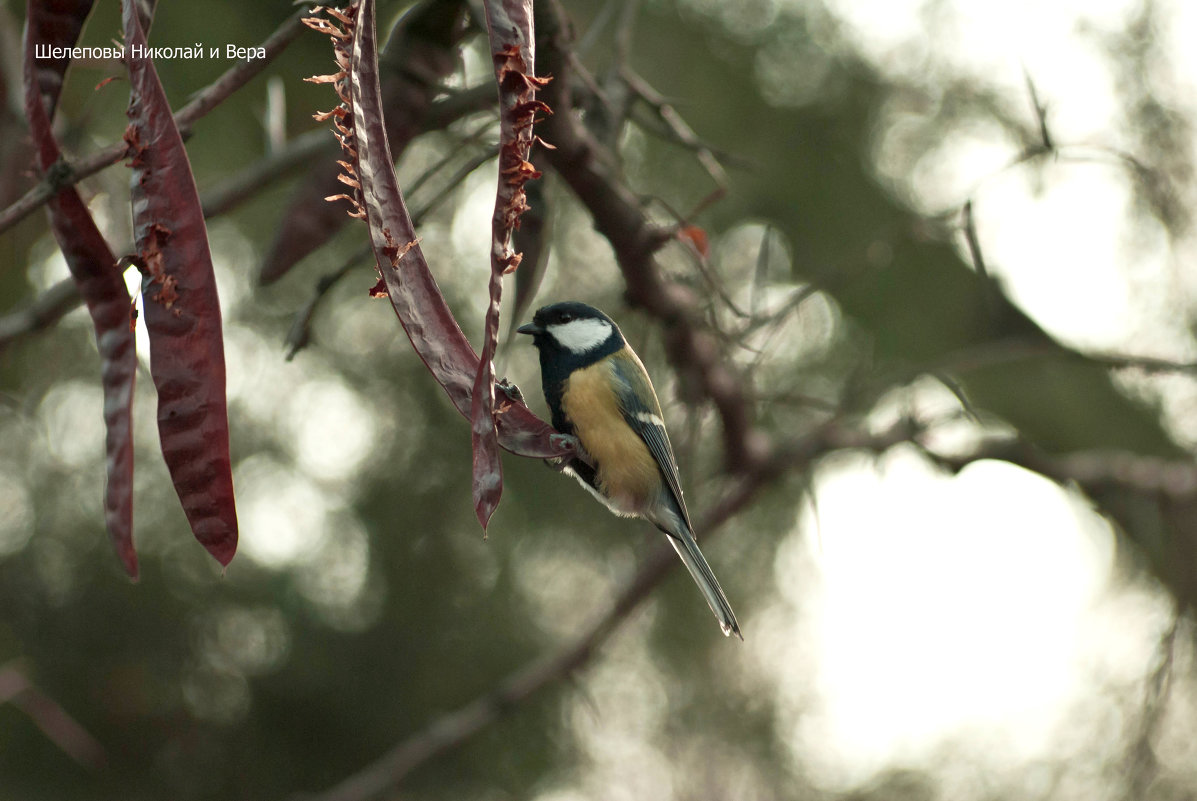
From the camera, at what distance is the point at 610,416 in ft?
8.18

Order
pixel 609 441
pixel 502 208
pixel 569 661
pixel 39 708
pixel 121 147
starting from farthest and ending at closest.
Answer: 1. pixel 569 661
2. pixel 609 441
3. pixel 39 708
4. pixel 121 147
5. pixel 502 208

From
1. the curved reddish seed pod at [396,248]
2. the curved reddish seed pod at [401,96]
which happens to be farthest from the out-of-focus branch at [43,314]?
the curved reddish seed pod at [396,248]

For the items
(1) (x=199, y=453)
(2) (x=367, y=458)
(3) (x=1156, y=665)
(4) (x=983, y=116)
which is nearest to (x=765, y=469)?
(3) (x=1156, y=665)

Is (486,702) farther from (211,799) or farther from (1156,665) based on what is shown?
(211,799)

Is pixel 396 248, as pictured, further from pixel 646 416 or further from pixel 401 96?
pixel 646 416

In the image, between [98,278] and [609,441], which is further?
[609,441]

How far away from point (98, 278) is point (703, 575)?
153 cm

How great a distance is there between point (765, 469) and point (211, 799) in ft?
22.2

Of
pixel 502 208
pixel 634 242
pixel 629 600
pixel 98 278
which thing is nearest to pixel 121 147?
pixel 98 278

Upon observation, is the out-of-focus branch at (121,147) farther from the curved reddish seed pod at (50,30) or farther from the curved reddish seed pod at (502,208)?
the curved reddish seed pod at (502,208)

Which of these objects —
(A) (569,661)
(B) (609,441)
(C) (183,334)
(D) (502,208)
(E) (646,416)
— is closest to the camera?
(D) (502,208)

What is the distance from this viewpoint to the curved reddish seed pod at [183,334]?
3.04 ft

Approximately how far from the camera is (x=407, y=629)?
744cm

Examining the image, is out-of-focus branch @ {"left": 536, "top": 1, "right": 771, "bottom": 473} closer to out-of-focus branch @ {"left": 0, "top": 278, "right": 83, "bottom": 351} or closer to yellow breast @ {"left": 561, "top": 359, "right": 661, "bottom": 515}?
yellow breast @ {"left": 561, "top": 359, "right": 661, "bottom": 515}
